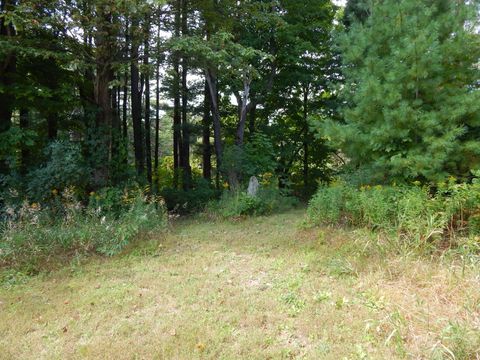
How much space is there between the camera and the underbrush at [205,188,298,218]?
7.65 metres

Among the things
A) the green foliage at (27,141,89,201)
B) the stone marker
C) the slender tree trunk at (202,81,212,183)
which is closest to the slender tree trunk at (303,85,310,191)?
the slender tree trunk at (202,81,212,183)

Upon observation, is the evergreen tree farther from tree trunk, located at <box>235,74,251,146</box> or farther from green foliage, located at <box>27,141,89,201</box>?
tree trunk, located at <box>235,74,251,146</box>

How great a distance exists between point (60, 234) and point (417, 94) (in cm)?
580

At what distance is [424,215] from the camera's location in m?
4.36

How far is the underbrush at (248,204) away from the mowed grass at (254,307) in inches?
108

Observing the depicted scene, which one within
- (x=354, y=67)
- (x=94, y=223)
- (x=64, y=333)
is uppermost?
(x=354, y=67)

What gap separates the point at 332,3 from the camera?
531 inches

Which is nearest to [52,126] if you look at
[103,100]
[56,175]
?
[103,100]

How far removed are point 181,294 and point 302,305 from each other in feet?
4.22

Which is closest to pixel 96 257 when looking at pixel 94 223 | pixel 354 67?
pixel 94 223

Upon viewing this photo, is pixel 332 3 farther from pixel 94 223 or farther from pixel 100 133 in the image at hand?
pixel 94 223

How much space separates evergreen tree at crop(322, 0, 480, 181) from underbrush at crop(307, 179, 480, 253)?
55 centimetres

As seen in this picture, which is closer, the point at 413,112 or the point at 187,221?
the point at 413,112

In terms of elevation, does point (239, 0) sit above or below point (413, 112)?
above
